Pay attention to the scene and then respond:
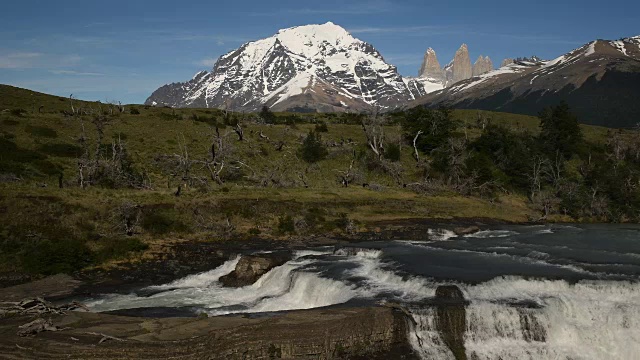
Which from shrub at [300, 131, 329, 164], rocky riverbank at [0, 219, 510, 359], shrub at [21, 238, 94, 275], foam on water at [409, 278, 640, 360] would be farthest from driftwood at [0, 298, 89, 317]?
shrub at [300, 131, 329, 164]

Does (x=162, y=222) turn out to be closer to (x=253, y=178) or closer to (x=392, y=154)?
(x=253, y=178)

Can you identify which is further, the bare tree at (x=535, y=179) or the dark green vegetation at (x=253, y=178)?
the bare tree at (x=535, y=179)

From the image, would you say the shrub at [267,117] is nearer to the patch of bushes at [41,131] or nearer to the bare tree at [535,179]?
the patch of bushes at [41,131]

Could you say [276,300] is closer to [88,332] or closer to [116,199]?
[88,332]

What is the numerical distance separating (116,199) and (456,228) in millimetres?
36838

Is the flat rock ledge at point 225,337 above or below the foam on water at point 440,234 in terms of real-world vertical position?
below

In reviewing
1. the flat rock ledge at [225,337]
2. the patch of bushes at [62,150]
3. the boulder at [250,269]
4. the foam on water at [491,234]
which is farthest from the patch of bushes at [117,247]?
the foam on water at [491,234]

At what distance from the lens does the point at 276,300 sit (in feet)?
113

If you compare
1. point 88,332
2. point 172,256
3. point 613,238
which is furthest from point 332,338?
point 613,238

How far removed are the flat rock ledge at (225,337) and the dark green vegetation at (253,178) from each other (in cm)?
1871

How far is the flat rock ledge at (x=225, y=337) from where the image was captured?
22.3 metres

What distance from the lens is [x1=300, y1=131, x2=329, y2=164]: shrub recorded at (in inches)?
3430

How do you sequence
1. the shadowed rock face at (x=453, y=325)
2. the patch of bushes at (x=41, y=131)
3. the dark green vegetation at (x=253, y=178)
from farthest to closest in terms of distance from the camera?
the patch of bushes at (x=41, y=131)
the dark green vegetation at (x=253, y=178)
the shadowed rock face at (x=453, y=325)

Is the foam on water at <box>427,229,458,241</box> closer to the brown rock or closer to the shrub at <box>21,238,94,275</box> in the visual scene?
the shrub at <box>21,238,94,275</box>
